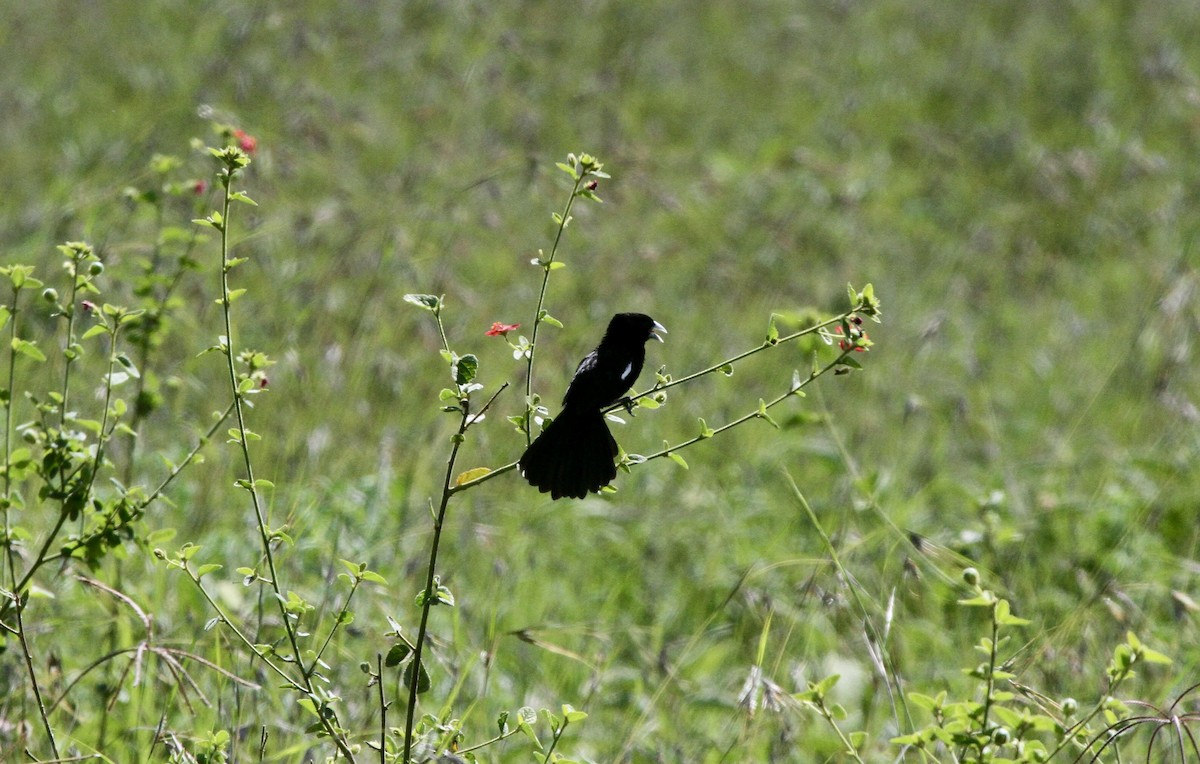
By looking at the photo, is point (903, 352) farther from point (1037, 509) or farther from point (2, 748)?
point (2, 748)

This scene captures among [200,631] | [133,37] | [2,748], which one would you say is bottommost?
[2,748]

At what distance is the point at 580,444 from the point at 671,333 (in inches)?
142

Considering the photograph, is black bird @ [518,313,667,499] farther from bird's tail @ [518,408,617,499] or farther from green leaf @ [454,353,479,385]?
green leaf @ [454,353,479,385]

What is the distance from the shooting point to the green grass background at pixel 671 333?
287cm

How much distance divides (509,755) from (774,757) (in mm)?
576

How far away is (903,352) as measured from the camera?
17.3 ft

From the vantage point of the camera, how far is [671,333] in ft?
17.3

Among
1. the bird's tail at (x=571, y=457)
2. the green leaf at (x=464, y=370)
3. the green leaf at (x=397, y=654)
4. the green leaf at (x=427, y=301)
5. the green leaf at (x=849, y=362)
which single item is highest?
the green leaf at (x=427, y=301)

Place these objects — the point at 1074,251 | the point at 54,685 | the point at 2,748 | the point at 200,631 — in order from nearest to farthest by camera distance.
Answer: the point at 2,748 → the point at 54,685 → the point at 200,631 → the point at 1074,251

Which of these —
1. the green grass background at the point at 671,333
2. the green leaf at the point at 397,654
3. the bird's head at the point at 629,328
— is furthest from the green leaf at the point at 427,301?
the green grass background at the point at 671,333

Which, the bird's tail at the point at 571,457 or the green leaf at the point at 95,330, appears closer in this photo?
the bird's tail at the point at 571,457

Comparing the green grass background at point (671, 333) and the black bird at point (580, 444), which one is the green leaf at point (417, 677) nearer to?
the black bird at point (580, 444)

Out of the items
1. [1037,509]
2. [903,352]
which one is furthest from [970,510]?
[903,352]

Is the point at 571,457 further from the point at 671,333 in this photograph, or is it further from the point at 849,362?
the point at 671,333
